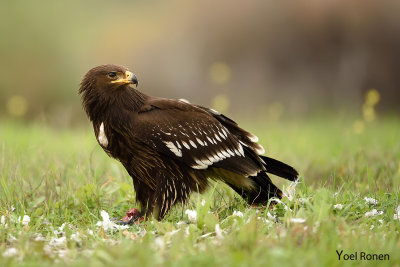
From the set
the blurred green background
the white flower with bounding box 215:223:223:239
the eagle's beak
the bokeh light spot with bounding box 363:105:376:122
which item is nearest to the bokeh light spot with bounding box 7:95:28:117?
the blurred green background

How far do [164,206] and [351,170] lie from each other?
7.85ft

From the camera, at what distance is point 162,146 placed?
4539 mm

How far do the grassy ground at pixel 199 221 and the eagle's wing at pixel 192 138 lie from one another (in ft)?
1.02

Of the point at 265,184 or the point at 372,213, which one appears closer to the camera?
the point at 372,213

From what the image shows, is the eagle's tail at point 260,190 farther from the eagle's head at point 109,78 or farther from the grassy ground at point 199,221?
the eagle's head at point 109,78

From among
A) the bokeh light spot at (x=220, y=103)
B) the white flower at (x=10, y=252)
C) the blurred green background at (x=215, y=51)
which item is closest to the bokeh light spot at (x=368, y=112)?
the bokeh light spot at (x=220, y=103)

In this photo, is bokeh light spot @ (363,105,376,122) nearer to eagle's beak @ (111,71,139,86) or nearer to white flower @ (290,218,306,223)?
eagle's beak @ (111,71,139,86)

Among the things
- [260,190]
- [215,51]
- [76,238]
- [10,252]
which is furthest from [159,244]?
[215,51]

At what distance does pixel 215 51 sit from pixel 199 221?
9.87 m

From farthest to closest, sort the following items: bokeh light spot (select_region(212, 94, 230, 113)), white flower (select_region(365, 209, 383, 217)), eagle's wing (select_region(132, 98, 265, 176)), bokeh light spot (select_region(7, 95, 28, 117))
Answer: bokeh light spot (select_region(7, 95, 28, 117)) < bokeh light spot (select_region(212, 94, 230, 113)) < eagle's wing (select_region(132, 98, 265, 176)) < white flower (select_region(365, 209, 383, 217))

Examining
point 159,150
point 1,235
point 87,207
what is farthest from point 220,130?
point 1,235

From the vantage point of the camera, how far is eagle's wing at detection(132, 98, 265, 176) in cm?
454

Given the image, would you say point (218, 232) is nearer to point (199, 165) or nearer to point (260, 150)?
point (199, 165)

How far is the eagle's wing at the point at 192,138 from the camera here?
179 inches
